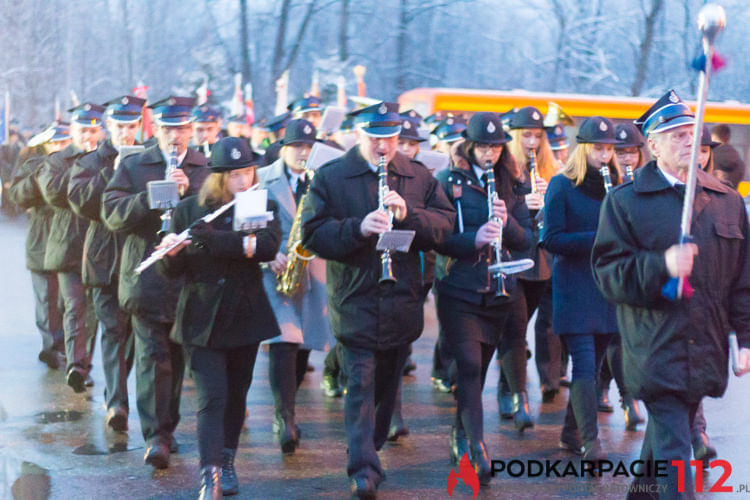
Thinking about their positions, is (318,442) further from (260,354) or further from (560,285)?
(260,354)

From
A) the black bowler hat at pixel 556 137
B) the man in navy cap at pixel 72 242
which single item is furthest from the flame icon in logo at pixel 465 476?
the black bowler hat at pixel 556 137

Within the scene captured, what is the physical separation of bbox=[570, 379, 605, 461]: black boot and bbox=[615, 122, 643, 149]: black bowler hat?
62.6 inches

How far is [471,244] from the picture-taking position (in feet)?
21.3

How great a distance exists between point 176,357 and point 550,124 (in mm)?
4619

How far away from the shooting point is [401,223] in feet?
20.0

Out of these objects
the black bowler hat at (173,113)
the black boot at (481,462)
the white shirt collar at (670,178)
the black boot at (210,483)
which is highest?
the white shirt collar at (670,178)

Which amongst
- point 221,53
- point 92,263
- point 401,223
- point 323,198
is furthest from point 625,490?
point 221,53

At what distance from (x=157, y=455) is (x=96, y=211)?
216 centimetres

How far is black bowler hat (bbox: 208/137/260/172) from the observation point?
5.98 metres

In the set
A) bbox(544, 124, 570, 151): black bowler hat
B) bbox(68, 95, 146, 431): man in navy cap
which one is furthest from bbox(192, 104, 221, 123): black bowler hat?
bbox(544, 124, 570, 151): black bowler hat

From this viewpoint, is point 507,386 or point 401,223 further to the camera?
point 507,386

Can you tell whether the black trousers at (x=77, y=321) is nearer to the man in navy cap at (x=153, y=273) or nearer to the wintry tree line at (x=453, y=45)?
the man in navy cap at (x=153, y=273)

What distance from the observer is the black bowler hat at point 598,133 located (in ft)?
22.7

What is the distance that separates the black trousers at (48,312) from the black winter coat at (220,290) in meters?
4.52
